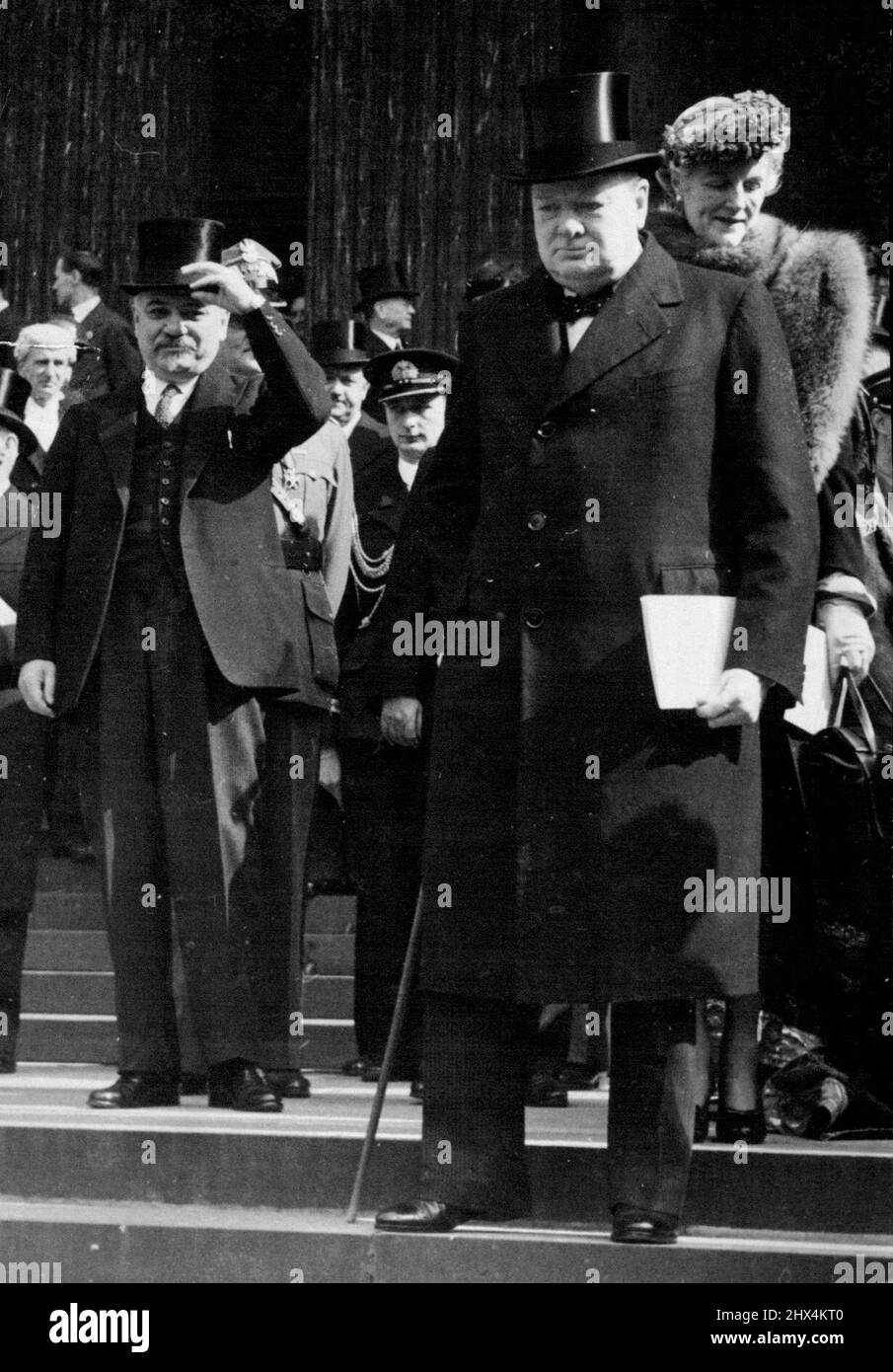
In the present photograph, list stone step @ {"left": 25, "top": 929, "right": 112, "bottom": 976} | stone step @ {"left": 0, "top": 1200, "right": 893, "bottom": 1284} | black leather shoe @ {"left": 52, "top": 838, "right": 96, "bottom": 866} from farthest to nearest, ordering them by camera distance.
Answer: black leather shoe @ {"left": 52, "top": 838, "right": 96, "bottom": 866} < stone step @ {"left": 25, "top": 929, "right": 112, "bottom": 976} < stone step @ {"left": 0, "top": 1200, "right": 893, "bottom": 1284}

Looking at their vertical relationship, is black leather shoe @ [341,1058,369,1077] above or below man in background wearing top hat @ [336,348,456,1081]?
below

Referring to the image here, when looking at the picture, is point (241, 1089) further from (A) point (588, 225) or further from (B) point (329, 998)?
(A) point (588, 225)

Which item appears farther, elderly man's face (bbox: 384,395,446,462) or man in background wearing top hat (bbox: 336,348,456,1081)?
elderly man's face (bbox: 384,395,446,462)

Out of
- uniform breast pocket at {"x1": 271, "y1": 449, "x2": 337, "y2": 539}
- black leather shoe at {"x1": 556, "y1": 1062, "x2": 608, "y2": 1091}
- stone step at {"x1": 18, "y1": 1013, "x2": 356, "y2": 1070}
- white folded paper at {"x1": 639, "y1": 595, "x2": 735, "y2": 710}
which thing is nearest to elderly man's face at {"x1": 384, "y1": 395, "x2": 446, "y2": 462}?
uniform breast pocket at {"x1": 271, "y1": 449, "x2": 337, "y2": 539}

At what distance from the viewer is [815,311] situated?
4.93 m

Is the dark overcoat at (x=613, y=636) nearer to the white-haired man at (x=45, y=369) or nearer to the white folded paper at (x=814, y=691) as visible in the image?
the white folded paper at (x=814, y=691)

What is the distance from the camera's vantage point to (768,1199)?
4531 millimetres

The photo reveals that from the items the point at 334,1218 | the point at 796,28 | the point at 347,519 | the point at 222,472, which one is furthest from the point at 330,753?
the point at 796,28

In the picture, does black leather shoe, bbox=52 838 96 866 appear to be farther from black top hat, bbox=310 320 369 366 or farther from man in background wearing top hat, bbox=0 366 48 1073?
black top hat, bbox=310 320 369 366

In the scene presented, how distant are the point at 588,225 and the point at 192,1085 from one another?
2203mm

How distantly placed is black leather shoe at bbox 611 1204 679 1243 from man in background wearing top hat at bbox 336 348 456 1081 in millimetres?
1295

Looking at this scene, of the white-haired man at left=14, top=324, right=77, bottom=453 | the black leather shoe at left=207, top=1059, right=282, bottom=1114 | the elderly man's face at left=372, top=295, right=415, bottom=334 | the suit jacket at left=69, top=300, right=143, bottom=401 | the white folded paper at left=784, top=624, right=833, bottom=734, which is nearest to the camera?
the white folded paper at left=784, top=624, right=833, bottom=734

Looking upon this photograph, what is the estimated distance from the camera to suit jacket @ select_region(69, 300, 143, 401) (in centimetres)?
733

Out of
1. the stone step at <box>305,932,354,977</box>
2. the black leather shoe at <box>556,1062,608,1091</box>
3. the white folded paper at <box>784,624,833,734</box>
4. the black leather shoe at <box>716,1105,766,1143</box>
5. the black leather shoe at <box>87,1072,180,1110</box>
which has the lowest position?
the black leather shoe at <box>556,1062,608,1091</box>
